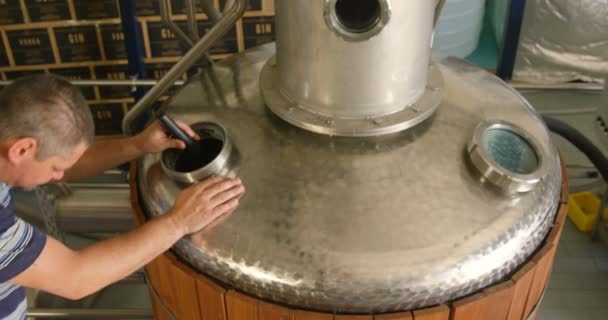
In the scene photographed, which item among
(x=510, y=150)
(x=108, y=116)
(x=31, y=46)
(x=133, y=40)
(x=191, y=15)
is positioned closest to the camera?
(x=510, y=150)

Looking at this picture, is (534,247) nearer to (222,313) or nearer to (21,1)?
(222,313)

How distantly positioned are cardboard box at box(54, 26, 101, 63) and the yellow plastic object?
2.05 meters

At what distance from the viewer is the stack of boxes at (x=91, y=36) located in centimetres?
226

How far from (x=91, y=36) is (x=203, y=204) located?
1.54m

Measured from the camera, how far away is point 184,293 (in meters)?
1.13

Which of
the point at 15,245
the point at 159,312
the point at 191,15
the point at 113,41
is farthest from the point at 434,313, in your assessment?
the point at 113,41

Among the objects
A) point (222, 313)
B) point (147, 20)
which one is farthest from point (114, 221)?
point (222, 313)

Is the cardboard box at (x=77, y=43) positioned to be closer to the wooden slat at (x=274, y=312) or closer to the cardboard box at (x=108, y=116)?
the cardboard box at (x=108, y=116)

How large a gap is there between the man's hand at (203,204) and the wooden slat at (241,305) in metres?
0.14

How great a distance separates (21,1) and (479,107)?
1801 mm

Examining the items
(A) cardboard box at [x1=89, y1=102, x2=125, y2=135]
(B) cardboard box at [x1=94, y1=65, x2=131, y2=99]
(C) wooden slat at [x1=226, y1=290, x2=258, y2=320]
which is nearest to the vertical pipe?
(C) wooden slat at [x1=226, y1=290, x2=258, y2=320]

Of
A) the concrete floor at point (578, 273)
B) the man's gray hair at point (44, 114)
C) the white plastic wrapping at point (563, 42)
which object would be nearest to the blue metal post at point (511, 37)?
the concrete floor at point (578, 273)

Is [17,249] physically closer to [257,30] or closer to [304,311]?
[304,311]

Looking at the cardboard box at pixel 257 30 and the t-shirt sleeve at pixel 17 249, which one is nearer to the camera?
the t-shirt sleeve at pixel 17 249
